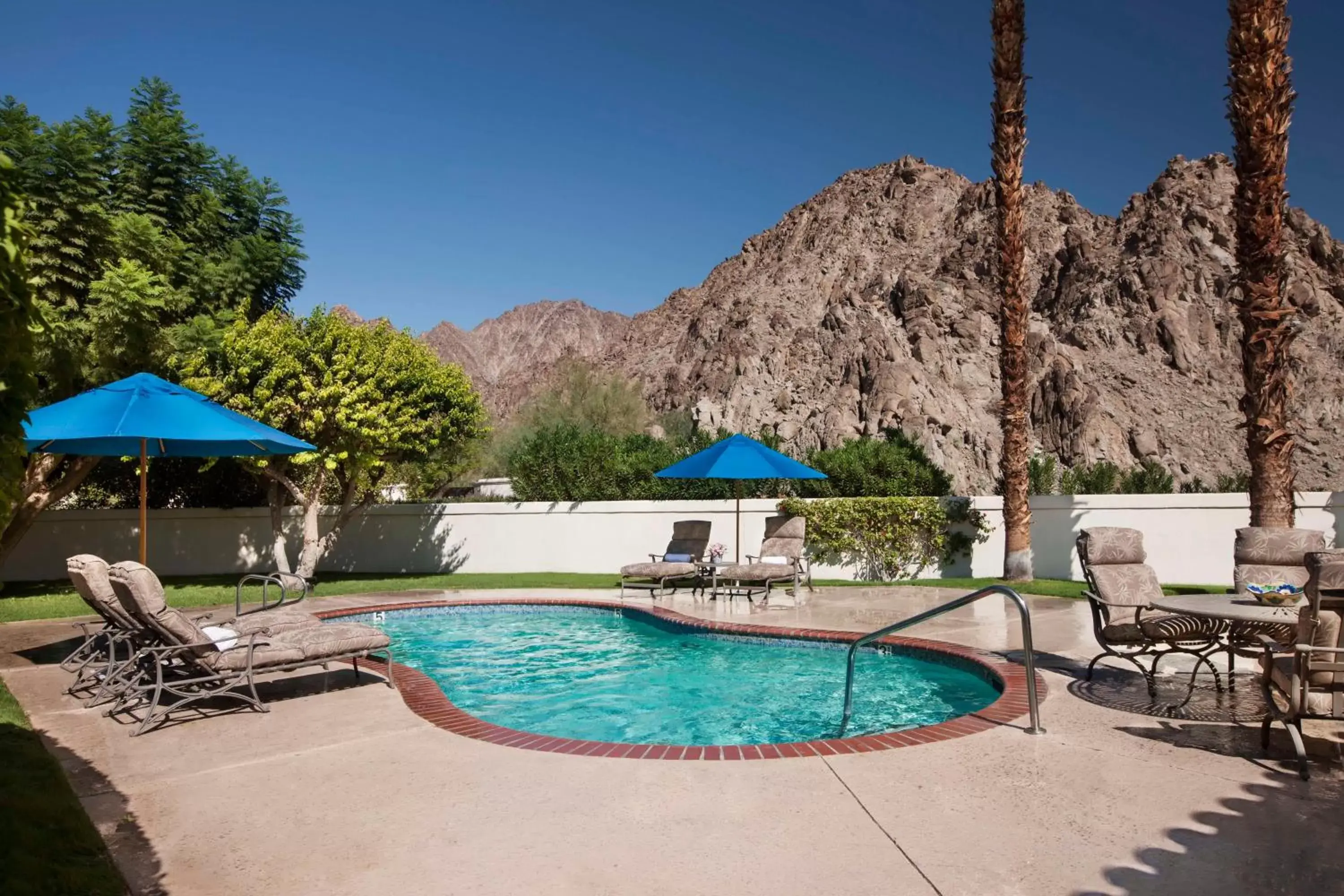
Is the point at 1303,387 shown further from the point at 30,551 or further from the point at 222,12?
the point at 30,551

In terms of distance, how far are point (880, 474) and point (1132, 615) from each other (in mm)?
9540

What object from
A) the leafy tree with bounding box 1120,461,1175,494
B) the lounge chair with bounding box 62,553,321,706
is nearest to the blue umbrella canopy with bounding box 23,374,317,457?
the lounge chair with bounding box 62,553,321,706

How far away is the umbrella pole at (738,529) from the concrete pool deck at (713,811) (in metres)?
9.44

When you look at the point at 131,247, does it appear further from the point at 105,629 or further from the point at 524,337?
the point at 524,337

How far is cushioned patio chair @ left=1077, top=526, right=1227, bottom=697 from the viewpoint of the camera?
20.4 ft

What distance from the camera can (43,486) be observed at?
46.6 ft

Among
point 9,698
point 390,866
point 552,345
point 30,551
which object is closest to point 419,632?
point 9,698

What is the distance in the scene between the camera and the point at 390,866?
3.38 m

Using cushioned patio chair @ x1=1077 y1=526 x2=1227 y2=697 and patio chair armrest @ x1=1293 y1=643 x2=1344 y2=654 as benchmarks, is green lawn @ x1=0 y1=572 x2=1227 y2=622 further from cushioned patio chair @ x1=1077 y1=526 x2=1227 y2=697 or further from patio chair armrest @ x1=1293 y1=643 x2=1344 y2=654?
patio chair armrest @ x1=1293 y1=643 x2=1344 y2=654

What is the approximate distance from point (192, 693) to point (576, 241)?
42903 mm

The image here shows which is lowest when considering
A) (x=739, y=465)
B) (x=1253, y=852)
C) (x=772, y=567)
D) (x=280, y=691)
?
(x=280, y=691)

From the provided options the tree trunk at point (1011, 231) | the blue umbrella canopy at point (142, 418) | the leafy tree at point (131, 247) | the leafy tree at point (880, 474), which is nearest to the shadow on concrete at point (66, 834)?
the blue umbrella canopy at point (142, 418)

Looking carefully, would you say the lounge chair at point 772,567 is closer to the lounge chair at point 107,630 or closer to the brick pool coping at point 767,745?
the brick pool coping at point 767,745

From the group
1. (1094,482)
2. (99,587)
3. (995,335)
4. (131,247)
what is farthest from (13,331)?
(995,335)
